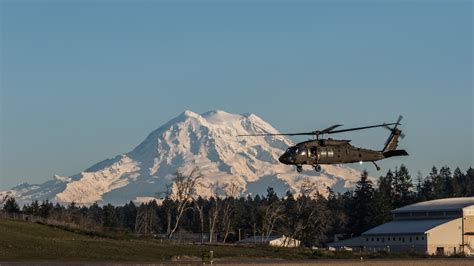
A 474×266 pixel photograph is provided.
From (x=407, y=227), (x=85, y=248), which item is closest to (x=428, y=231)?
(x=407, y=227)

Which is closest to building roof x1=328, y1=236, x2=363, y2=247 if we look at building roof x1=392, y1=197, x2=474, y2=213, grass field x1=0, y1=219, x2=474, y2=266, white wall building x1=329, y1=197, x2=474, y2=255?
white wall building x1=329, y1=197, x2=474, y2=255

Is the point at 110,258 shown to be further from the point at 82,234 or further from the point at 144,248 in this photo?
the point at 82,234

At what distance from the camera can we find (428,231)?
172m

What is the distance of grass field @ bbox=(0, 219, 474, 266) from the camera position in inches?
4006

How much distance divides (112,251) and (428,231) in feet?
240

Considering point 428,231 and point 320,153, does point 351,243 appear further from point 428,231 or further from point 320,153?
point 320,153

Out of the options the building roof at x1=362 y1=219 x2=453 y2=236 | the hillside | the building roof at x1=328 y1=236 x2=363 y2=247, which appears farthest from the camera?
the building roof at x1=328 y1=236 x2=363 y2=247

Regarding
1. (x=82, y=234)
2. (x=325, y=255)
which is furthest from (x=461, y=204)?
(x=82, y=234)

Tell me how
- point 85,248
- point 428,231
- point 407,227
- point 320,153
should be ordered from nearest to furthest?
point 320,153 → point 85,248 → point 428,231 → point 407,227

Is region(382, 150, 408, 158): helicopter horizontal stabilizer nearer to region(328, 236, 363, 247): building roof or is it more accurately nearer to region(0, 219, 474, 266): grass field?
region(0, 219, 474, 266): grass field

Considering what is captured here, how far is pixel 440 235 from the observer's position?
173 metres

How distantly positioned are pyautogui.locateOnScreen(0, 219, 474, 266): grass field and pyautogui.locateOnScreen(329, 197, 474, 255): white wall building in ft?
137

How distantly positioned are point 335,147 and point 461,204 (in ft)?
340

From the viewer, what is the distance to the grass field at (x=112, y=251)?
10175cm
